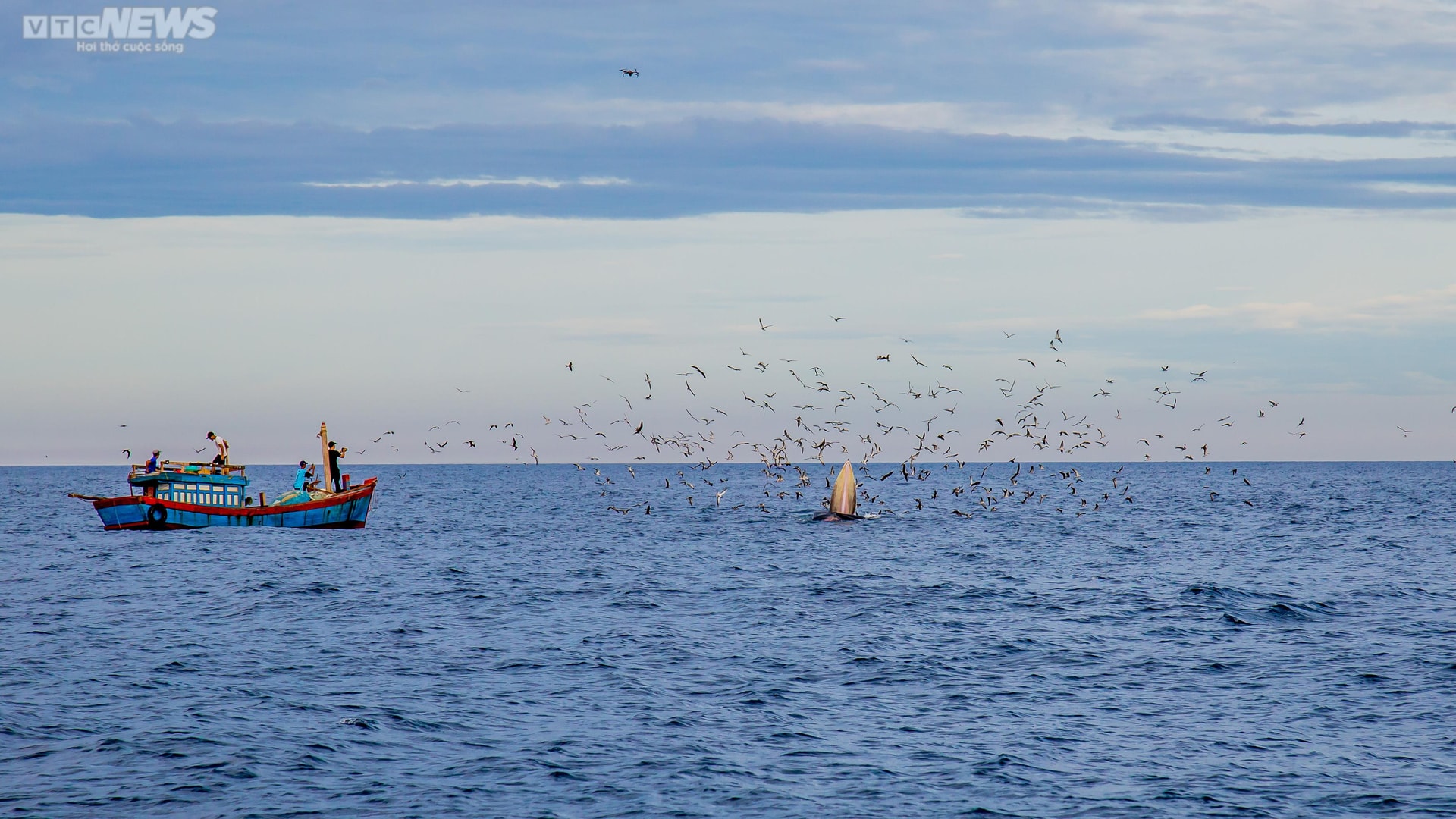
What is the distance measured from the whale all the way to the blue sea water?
27047 mm

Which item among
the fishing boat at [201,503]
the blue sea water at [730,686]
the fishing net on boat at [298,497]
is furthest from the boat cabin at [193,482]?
the blue sea water at [730,686]

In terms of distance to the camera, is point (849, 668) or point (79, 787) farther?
point (849, 668)

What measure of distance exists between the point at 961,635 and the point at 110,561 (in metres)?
39.8

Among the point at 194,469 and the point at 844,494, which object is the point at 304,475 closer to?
the point at 194,469

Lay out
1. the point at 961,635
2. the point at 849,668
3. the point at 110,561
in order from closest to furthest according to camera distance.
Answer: the point at 849,668, the point at 961,635, the point at 110,561

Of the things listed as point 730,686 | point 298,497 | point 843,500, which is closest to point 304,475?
point 298,497

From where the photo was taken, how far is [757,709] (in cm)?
2389

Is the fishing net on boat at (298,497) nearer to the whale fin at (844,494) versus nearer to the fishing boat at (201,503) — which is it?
the fishing boat at (201,503)

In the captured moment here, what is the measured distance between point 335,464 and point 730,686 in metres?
49.8

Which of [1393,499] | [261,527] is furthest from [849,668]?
[1393,499]

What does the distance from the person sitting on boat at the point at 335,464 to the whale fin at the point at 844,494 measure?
107 ft

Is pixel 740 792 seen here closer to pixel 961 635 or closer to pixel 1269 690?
pixel 1269 690

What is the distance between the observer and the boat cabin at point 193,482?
65.0 meters

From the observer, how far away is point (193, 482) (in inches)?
2574
